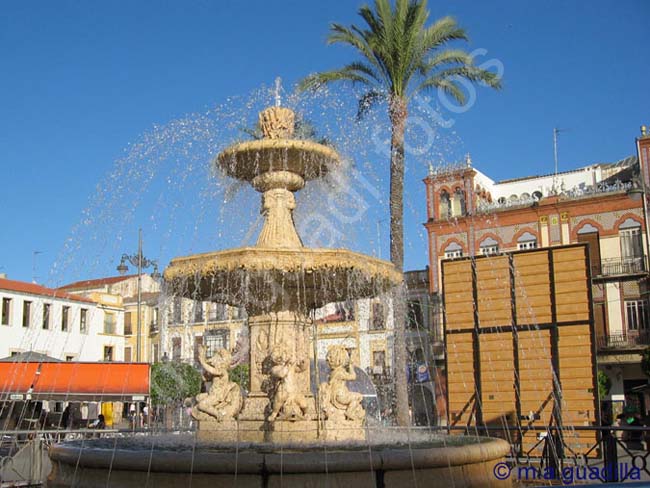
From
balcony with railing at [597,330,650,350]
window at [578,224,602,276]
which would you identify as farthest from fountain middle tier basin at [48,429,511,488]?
window at [578,224,602,276]

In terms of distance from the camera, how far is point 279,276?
30.6 ft

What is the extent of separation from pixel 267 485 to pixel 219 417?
3.29m

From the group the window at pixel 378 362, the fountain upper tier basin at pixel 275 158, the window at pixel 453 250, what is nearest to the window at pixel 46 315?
the window at pixel 378 362

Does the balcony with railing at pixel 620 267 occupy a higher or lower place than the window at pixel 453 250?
lower

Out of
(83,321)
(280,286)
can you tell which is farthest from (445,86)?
(83,321)

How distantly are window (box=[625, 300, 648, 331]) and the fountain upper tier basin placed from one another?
2855 centimetres

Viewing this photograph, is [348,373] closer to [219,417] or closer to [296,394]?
[296,394]

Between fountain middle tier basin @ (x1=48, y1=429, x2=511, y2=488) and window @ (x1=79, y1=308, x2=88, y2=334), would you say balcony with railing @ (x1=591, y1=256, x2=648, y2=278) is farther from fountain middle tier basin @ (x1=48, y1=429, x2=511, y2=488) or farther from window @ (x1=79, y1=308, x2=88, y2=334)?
window @ (x1=79, y1=308, x2=88, y2=334)

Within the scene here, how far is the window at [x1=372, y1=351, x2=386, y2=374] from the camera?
42594mm

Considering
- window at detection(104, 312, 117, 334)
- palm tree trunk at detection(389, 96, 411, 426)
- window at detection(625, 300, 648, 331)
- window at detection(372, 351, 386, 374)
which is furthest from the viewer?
window at detection(104, 312, 117, 334)

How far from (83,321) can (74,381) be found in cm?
2571

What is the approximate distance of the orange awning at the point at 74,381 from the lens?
81.8ft

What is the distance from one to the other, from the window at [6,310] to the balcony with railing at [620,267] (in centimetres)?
3317

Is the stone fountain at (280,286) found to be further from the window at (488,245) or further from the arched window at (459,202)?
the arched window at (459,202)
